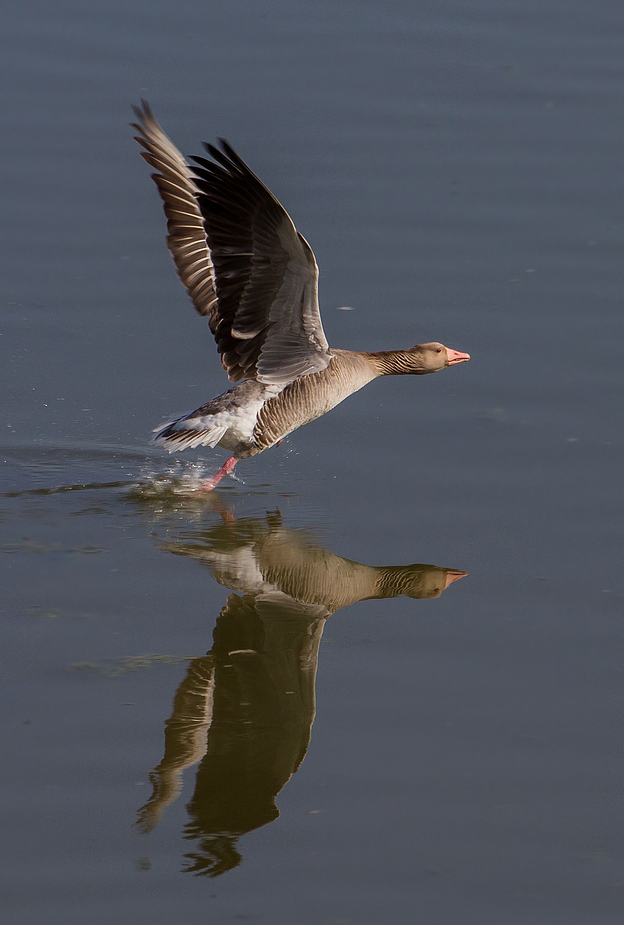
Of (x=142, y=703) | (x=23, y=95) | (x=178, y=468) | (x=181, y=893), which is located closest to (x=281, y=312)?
(x=178, y=468)

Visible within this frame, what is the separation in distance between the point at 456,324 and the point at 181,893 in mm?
5960

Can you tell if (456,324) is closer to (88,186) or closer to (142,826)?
(88,186)

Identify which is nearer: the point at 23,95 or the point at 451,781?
the point at 451,781

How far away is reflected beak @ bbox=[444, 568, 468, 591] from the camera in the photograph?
6.64 metres

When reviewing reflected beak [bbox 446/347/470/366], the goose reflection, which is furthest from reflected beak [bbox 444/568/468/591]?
reflected beak [bbox 446/347/470/366]

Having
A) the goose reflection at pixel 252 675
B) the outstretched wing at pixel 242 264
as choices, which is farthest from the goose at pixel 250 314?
the goose reflection at pixel 252 675

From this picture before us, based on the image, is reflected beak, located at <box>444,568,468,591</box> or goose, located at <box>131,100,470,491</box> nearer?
reflected beak, located at <box>444,568,468,591</box>

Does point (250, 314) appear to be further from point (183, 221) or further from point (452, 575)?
point (452, 575)

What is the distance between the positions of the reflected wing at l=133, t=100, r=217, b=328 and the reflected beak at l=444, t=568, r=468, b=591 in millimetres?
2534

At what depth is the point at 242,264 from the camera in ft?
24.0

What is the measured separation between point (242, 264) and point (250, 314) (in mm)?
444

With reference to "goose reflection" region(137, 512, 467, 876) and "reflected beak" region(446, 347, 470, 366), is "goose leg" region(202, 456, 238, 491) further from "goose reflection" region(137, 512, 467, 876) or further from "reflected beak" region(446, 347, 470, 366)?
"reflected beak" region(446, 347, 470, 366)

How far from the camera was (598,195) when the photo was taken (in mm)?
10938

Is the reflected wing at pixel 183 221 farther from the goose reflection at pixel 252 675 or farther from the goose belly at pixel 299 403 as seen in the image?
the goose reflection at pixel 252 675
